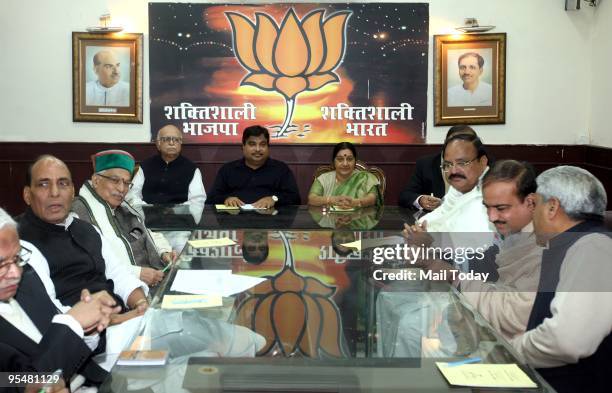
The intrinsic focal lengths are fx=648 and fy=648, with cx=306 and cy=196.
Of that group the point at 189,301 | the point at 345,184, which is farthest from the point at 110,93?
the point at 189,301

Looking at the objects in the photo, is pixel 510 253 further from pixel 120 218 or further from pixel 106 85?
pixel 106 85

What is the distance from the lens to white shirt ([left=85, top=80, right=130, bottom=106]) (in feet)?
21.2

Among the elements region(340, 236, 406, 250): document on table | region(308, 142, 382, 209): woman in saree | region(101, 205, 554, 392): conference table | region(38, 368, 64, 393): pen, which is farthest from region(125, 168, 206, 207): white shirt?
region(38, 368, 64, 393): pen

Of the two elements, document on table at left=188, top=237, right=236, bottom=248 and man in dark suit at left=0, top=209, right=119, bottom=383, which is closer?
man in dark suit at left=0, top=209, right=119, bottom=383

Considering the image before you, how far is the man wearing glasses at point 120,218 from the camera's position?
10.7 ft

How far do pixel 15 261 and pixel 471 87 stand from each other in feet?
17.1

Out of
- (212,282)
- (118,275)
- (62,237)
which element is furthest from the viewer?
(118,275)

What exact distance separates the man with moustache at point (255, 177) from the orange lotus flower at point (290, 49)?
1133mm

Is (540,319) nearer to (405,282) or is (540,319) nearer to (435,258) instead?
(405,282)

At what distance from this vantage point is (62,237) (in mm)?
2725

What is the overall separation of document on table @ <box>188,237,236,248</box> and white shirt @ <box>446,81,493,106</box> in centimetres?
370

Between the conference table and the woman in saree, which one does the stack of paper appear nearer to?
the conference table

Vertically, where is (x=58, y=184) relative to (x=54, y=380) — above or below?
above

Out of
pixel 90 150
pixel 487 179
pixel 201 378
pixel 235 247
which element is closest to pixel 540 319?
pixel 487 179
